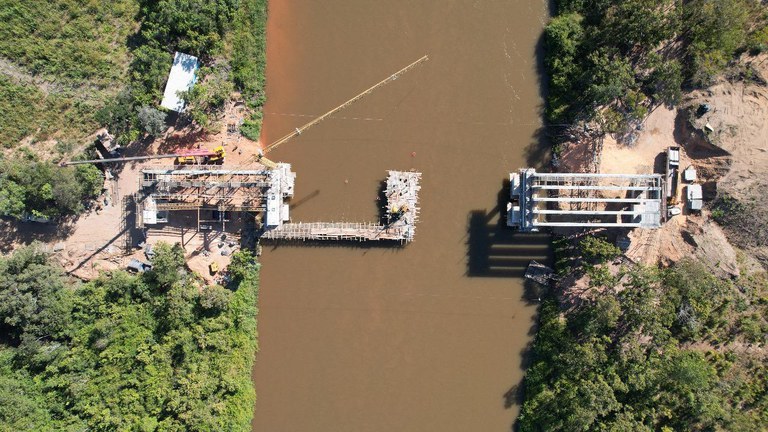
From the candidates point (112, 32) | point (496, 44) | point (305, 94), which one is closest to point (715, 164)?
point (496, 44)

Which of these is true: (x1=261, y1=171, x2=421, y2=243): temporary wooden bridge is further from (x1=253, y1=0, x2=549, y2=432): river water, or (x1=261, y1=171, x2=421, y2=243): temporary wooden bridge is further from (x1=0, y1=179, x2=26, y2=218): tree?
(x1=0, y1=179, x2=26, y2=218): tree

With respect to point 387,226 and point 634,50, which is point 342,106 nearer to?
point 387,226

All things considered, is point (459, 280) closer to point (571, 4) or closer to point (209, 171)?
point (209, 171)

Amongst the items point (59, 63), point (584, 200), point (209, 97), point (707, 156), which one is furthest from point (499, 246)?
point (59, 63)

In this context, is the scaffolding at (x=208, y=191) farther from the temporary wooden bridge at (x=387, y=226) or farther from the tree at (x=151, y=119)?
the tree at (x=151, y=119)

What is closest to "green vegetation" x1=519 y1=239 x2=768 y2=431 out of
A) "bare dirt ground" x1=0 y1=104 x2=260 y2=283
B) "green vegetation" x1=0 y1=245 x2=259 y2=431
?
"green vegetation" x1=0 y1=245 x2=259 y2=431

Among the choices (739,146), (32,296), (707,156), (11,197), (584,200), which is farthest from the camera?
(707,156)
